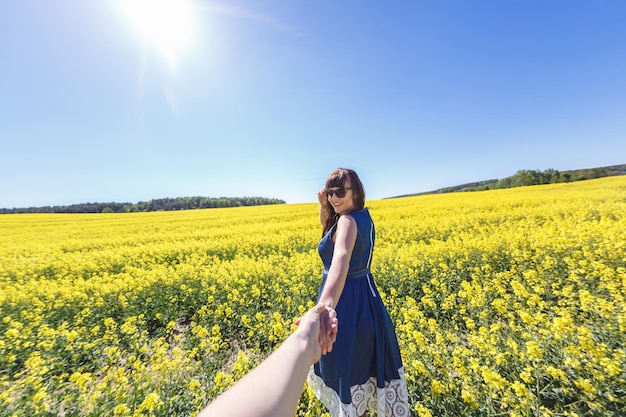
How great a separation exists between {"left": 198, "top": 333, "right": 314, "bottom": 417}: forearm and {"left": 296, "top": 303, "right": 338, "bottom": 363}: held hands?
0.43 ft

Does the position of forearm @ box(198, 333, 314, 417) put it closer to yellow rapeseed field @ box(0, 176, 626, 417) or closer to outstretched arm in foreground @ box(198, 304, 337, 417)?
outstretched arm in foreground @ box(198, 304, 337, 417)

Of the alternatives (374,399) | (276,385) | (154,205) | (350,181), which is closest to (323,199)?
(350,181)

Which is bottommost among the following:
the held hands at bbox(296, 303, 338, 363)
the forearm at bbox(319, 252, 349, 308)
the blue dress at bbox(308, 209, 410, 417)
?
the blue dress at bbox(308, 209, 410, 417)

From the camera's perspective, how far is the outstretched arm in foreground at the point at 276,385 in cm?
64

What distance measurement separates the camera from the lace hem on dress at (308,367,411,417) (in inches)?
66.8

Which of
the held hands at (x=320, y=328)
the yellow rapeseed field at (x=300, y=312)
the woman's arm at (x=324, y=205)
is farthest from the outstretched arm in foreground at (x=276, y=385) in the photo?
the yellow rapeseed field at (x=300, y=312)

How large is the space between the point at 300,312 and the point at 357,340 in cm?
183

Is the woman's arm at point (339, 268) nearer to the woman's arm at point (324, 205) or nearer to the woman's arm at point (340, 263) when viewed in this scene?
the woman's arm at point (340, 263)

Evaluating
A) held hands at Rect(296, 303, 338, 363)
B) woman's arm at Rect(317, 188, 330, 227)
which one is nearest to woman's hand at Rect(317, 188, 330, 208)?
woman's arm at Rect(317, 188, 330, 227)

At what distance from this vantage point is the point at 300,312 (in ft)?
11.0

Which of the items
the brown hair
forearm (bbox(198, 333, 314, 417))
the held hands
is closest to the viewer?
forearm (bbox(198, 333, 314, 417))

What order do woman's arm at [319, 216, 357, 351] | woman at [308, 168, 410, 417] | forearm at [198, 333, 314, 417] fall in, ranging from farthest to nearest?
woman at [308, 168, 410, 417], woman's arm at [319, 216, 357, 351], forearm at [198, 333, 314, 417]

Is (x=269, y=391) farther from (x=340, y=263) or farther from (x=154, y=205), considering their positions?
(x=154, y=205)

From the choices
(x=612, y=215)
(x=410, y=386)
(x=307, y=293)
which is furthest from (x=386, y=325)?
(x=612, y=215)
